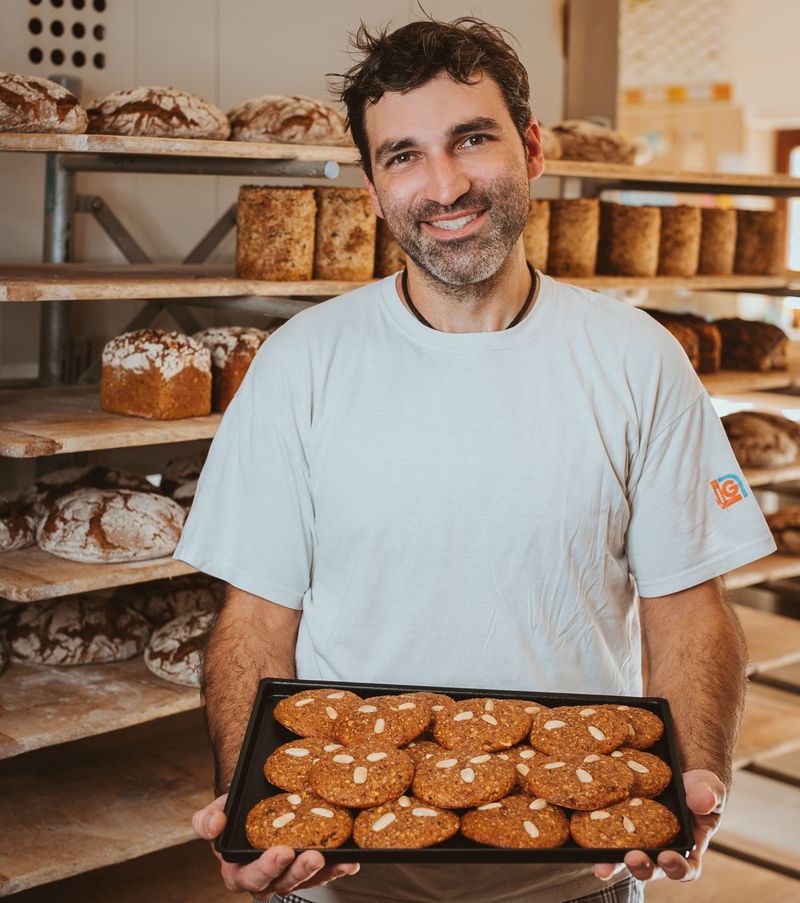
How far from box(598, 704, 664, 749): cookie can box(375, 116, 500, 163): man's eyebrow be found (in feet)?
2.44

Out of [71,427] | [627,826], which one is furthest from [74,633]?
[627,826]

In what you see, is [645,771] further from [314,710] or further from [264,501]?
[264,501]

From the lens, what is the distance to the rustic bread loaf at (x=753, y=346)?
3.59m

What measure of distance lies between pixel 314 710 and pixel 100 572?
981mm

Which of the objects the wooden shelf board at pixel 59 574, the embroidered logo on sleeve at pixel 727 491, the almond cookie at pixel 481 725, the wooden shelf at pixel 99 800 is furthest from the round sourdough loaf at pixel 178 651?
the embroidered logo on sleeve at pixel 727 491

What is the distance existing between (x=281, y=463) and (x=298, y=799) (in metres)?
0.47

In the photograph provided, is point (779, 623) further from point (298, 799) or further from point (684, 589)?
point (298, 799)

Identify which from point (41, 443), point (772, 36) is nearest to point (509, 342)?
point (41, 443)

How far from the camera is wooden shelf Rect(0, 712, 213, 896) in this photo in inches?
90.1

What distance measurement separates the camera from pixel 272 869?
1.18 m

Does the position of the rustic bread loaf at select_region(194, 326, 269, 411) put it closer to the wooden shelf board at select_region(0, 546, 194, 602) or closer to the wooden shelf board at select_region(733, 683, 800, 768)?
the wooden shelf board at select_region(0, 546, 194, 602)

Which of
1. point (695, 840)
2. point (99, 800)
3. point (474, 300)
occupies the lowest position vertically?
point (99, 800)

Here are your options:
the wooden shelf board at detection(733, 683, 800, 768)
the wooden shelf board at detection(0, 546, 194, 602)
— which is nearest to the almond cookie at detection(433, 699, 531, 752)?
the wooden shelf board at detection(0, 546, 194, 602)

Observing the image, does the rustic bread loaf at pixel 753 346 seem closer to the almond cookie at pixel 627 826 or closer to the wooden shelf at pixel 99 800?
the wooden shelf at pixel 99 800
